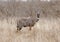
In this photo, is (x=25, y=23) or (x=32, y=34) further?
(x=25, y=23)

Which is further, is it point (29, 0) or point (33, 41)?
point (29, 0)

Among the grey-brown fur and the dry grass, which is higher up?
the grey-brown fur

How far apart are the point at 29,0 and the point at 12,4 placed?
1.33m

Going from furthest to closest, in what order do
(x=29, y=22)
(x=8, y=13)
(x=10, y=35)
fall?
(x=8, y=13)
(x=29, y=22)
(x=10, y=35)

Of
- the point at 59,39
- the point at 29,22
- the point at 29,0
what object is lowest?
the point at 59,39

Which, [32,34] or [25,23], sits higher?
[25,23]

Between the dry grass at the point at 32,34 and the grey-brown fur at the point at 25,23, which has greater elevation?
the grey-brown fur at the point at 25,23

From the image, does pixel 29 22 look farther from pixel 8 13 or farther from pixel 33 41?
pixel 8 13

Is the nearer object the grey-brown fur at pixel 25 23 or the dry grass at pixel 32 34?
the dry grass at pixel 32 34

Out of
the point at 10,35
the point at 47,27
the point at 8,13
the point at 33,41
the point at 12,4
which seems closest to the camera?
the point at 33,41

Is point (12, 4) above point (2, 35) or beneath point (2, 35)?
above

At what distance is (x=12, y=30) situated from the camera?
7.05 metres

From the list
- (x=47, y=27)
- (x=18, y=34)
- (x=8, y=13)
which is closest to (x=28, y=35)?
(x=18, y=34)

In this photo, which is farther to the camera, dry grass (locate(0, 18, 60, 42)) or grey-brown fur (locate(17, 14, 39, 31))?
grey-brown fur (locate(17, 14, 39, 31))
